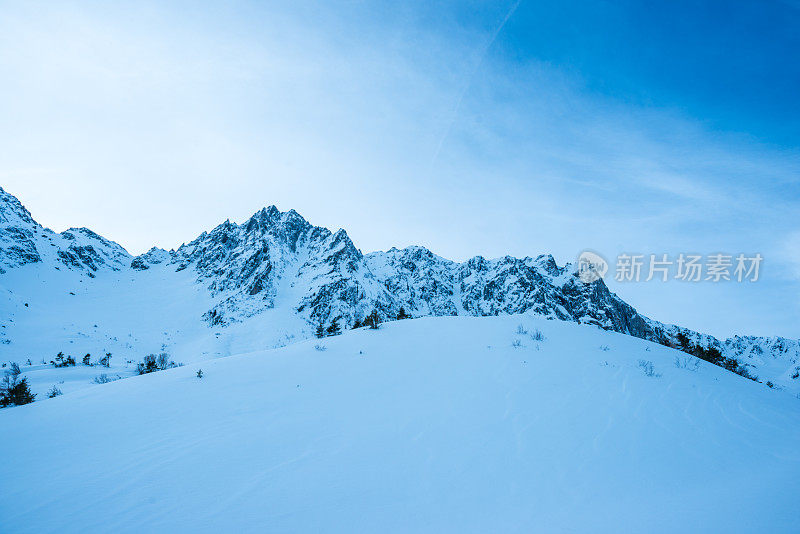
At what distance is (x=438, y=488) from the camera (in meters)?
3.83

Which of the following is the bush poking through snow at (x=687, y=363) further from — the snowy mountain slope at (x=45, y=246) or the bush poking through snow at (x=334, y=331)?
the snowy mountain slope at (x=45, y=246)

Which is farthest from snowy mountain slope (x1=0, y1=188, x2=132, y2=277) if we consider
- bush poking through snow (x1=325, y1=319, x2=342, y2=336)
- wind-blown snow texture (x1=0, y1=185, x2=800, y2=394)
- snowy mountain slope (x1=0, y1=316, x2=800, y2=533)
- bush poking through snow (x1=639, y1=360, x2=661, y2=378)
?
bush poking through snow (x1=639, y1=360, x2=661, y2=378)

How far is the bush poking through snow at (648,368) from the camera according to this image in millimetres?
7816

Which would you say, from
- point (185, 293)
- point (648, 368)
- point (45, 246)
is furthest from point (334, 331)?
point (45, 246)

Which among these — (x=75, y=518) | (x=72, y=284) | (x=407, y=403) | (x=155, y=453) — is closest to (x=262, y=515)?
(x=75, y=518)

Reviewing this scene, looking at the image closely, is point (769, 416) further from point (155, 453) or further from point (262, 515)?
point (155, 453)

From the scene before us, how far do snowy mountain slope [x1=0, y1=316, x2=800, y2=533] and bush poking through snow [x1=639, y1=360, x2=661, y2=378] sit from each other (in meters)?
0.13

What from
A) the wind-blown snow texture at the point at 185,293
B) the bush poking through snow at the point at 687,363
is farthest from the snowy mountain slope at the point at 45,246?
the bush poking through snow at the point at 687,363

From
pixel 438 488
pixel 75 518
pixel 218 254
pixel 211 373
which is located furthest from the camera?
pixel 218 254

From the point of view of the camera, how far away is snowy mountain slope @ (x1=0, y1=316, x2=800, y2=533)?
337cm

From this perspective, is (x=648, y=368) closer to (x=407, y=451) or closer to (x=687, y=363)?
(x=687, y=363)

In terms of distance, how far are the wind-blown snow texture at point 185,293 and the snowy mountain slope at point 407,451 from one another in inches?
294

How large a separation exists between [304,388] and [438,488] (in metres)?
3.81

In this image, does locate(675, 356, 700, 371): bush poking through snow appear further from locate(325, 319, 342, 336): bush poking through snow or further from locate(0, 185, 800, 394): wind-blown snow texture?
locate(0, 185, 800, 394): wind-blown snow texture
